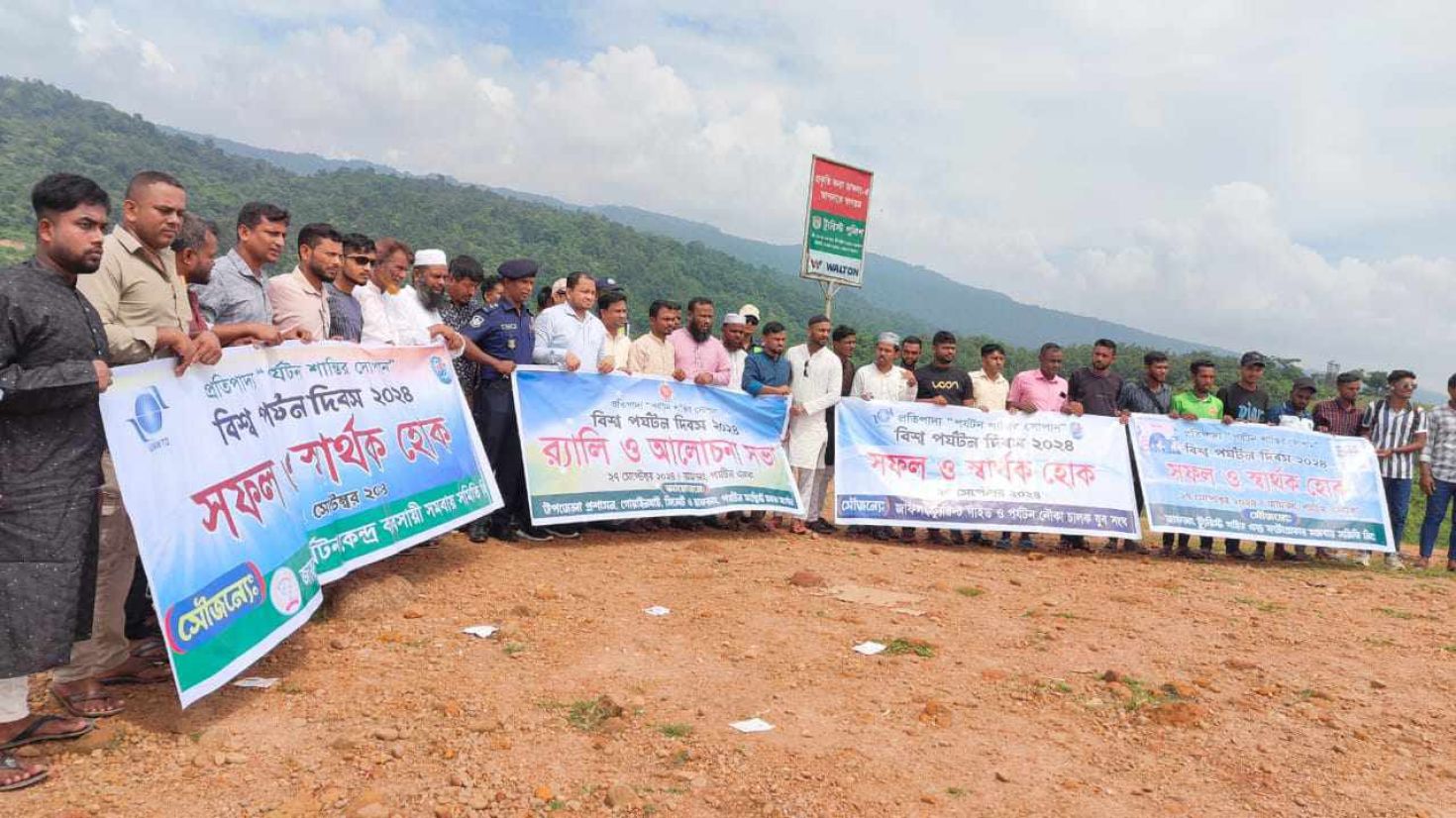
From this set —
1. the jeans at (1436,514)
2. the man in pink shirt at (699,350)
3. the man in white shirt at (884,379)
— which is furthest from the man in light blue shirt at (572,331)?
the jeans at (1436,514)

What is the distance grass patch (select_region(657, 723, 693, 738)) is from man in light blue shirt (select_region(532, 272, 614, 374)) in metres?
3.62

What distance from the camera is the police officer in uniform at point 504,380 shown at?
20.0ft

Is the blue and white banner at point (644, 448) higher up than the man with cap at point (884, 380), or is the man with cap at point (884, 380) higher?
the man with cap at point (884, 380)

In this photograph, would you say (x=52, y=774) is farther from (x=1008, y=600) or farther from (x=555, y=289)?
(x=555, y=289)

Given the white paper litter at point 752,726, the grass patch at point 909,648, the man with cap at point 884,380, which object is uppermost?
the man with cap at point 884,380

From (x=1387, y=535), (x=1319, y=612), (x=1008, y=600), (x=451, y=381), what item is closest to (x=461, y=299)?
(x=451, y=381)

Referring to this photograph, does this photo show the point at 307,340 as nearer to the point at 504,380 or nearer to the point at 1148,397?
the point at 504,380

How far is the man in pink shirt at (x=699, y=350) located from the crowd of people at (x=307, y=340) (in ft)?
0.06

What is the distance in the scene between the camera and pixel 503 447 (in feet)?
20.4

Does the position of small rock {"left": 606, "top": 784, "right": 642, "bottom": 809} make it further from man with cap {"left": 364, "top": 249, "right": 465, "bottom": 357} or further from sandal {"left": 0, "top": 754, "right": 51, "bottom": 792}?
man with cap {"left": 364, "top": 249, "right": 465, "bottom": 357}

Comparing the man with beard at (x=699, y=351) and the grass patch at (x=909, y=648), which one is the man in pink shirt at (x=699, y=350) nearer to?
the man with beard at (x=699, y=351)

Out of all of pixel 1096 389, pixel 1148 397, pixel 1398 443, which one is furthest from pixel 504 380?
pixel 1398 443

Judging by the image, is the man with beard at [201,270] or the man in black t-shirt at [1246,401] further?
the man in black t-shirt at [1246,401]

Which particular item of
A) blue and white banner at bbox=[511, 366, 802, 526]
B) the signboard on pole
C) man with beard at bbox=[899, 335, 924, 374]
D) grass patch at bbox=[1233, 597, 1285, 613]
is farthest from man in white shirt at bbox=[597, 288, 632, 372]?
the signboard on pole
